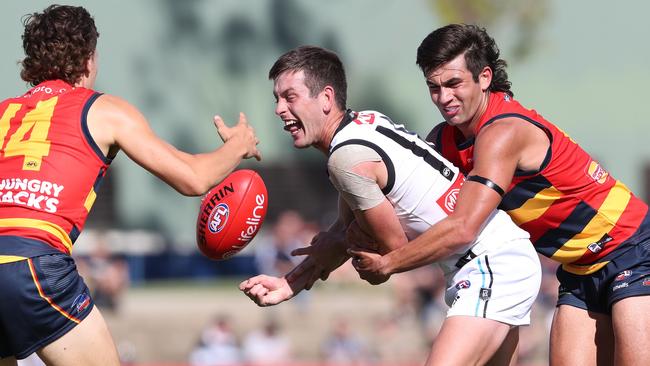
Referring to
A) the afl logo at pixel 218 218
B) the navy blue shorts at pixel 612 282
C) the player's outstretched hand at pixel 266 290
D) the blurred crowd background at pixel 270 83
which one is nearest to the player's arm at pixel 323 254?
the player's outstretched hand at pixel 266 290

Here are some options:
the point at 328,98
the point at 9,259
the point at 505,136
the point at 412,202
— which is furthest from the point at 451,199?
the point at 9,259

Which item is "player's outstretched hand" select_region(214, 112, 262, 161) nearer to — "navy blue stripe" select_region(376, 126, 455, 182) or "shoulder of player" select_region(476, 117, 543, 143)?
"navy blue stripe" select_region(376, 126, 455, 182)

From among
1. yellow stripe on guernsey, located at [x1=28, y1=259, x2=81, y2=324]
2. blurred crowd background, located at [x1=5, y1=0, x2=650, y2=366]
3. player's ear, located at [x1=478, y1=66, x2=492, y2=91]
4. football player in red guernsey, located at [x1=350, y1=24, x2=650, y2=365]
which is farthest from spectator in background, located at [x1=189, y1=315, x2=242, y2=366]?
yellow stripe on guernsey, located at [x1=28, y1=259, x2=81, y2=324]

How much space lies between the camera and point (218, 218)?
218 inches

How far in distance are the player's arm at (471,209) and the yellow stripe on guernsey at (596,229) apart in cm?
71

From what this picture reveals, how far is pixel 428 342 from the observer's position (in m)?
13.1

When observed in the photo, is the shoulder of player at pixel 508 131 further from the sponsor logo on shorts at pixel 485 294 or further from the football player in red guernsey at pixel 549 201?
the sponsor logo on shorts at pixel 485 294

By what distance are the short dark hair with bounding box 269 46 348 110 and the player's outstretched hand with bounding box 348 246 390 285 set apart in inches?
28.3

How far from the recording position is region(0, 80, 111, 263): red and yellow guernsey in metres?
4.68

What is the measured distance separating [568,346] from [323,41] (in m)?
12.0

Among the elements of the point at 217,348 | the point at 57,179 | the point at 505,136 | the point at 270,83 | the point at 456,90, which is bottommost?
the point at 217,348

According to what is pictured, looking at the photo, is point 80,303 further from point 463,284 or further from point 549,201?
point 549,201

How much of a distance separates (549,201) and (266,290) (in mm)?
1522

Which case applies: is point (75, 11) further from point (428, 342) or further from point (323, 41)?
point (323, 41)
